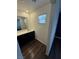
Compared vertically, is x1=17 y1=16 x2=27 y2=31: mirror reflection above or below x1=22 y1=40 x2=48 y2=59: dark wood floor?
above

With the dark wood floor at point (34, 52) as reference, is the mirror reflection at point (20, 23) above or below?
above

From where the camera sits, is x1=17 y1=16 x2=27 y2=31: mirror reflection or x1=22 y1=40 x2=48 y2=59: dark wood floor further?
x1=17 y1=16 x2=27 y2=31: mirror reflection

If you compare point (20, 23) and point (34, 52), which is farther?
point (20, 23)

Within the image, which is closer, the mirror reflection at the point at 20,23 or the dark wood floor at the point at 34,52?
the dark wood floor at the point at 34,52

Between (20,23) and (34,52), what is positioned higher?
(20,23)
